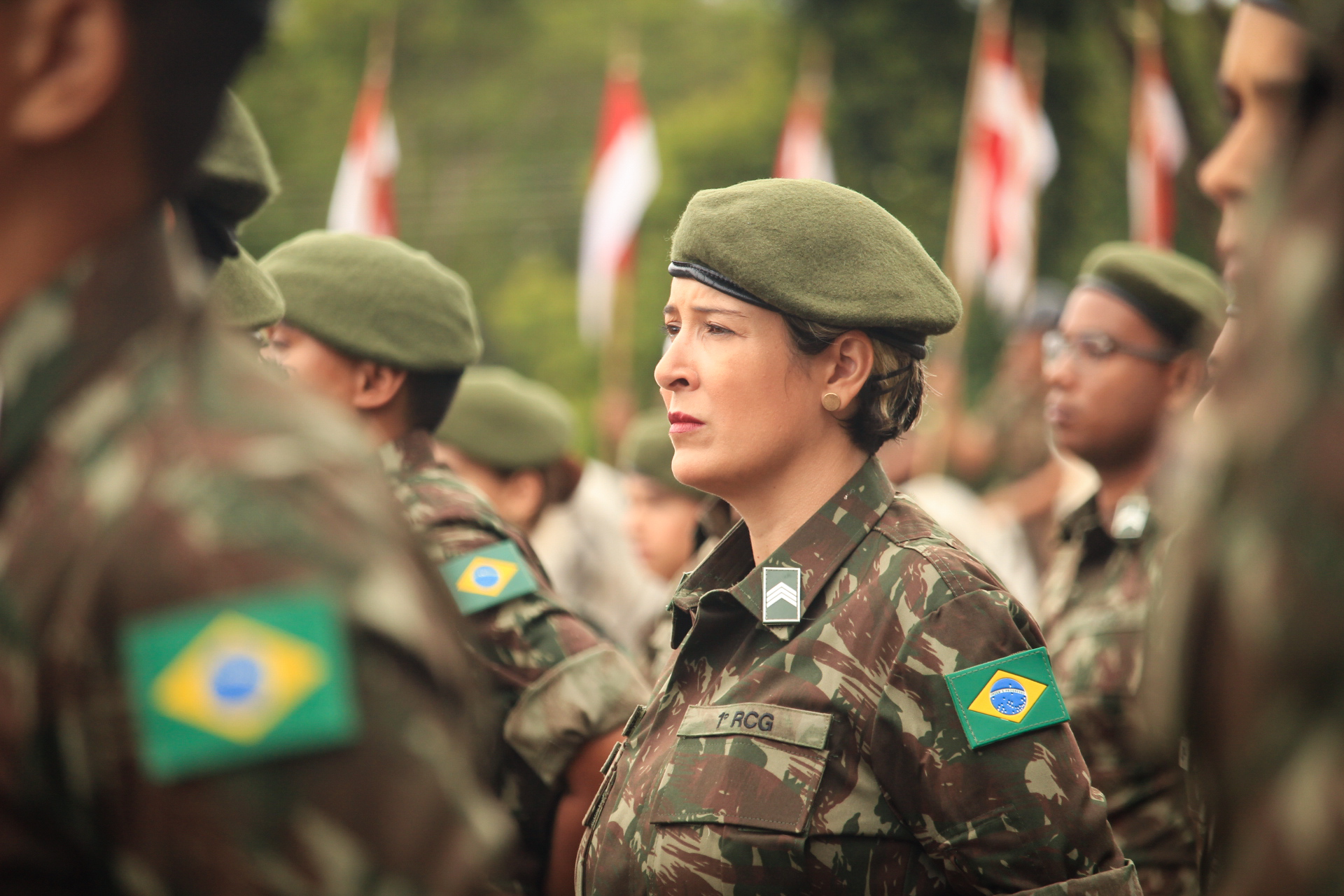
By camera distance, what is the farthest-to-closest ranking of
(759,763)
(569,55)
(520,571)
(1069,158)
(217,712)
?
(569,55) → (1069,158) → (520,571) → (759,763) → (217,712)

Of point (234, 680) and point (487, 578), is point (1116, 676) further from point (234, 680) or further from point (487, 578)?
point (234, 680)

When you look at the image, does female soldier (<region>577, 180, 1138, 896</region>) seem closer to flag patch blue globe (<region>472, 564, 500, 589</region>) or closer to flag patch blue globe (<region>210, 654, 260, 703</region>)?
flag patch blue globe (<region>472, 564, 500, 589</region>)

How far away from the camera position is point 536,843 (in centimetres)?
350

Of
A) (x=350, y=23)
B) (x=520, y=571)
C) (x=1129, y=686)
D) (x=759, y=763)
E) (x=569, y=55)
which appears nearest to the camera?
(x=759, y=763)

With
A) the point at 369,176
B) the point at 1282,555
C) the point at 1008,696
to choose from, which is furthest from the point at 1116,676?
the point at 369,176

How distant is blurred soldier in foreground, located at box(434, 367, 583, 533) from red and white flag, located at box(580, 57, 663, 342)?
5701 mm

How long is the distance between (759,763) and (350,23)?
37.1 m

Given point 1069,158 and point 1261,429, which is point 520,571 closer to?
point 1261,429

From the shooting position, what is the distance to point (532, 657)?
3.37 metres

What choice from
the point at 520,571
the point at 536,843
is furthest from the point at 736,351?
the point at 536,843

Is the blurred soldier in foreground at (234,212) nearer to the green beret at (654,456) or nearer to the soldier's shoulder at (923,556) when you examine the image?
the soldier's shoulder at (923,556)

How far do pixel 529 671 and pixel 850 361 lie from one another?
107cm

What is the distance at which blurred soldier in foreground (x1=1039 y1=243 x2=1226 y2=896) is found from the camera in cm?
427

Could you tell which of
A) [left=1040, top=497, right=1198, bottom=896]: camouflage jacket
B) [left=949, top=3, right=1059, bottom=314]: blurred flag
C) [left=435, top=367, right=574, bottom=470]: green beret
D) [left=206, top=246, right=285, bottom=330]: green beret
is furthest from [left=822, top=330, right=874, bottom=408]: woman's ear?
[left=949, top=3, right=1059, bottom=314]: blurred flag
